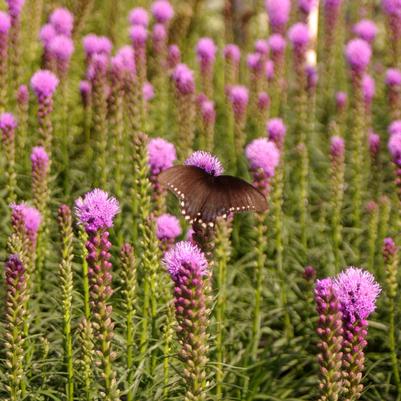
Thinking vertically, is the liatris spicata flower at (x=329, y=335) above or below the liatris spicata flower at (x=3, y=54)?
below

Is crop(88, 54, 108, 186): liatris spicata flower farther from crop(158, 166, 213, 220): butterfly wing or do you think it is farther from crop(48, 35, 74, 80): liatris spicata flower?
crop(158, 166, 213, 220): butterfly wing

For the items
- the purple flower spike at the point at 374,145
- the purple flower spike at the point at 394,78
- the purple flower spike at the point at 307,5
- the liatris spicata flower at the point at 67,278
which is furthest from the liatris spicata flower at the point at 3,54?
the purple flower spike at the point at 394,78

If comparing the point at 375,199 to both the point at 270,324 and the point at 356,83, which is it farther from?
the point at 270,324

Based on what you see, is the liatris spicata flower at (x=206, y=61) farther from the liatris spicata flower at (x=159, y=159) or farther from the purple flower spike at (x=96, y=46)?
the liatris spicata flower at (x=159, y=159)

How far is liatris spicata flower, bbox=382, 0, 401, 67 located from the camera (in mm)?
6000

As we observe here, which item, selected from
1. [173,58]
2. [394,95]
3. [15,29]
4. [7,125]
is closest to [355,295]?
[7,125]

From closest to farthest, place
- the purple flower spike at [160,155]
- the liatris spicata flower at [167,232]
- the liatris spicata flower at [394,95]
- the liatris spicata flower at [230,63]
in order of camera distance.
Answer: the liatris spicata flower at [167,232] → the purple flower spike at [160,155] → the liatris spicata flower at [394,95] → the liatris spicata flower at [230,63]

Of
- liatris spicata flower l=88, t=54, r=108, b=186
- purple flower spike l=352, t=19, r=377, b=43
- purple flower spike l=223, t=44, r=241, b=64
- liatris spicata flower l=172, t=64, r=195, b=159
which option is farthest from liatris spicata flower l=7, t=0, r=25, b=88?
purple flower spike l=352, t=19, r=377, b=43

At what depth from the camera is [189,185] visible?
239cm

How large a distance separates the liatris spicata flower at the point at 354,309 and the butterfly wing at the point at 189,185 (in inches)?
18.8

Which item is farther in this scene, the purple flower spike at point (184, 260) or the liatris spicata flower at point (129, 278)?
the liatris spicata flower at point (129, 278)

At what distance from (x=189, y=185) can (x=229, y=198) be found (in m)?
0.13

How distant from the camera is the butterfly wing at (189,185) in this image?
2375 millimetres

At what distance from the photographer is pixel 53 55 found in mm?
4793
